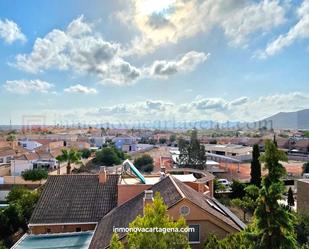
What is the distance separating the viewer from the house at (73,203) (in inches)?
813

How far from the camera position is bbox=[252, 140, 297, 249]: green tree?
9664 mm

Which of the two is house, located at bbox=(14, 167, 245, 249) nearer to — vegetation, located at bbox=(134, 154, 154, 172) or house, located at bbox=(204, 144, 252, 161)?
vegetation, located at bbox=(134, 154, 154, 172)

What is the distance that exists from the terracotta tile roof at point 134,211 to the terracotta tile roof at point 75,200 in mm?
1330

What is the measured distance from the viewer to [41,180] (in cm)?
5459

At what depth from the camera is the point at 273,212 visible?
9828 mm

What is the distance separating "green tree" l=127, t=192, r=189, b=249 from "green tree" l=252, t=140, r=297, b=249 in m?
2.28

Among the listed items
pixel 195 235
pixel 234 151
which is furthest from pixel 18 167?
pixel 234 151

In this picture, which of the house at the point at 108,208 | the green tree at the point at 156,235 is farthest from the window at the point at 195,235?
the green tree at the point at 156,235

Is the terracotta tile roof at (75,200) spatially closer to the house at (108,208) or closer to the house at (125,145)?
the house at (108,208)

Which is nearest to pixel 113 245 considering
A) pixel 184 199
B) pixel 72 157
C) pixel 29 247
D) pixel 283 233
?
pixel 283 233

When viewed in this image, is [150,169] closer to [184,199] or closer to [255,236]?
[184,199]

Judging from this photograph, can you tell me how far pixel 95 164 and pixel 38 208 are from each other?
5509 centimetres

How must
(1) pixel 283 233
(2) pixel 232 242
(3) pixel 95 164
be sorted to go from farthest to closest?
(3) pixel 95 164
(2) pixel 232 242
(1) pixel 283 233

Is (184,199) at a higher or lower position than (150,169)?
higher
